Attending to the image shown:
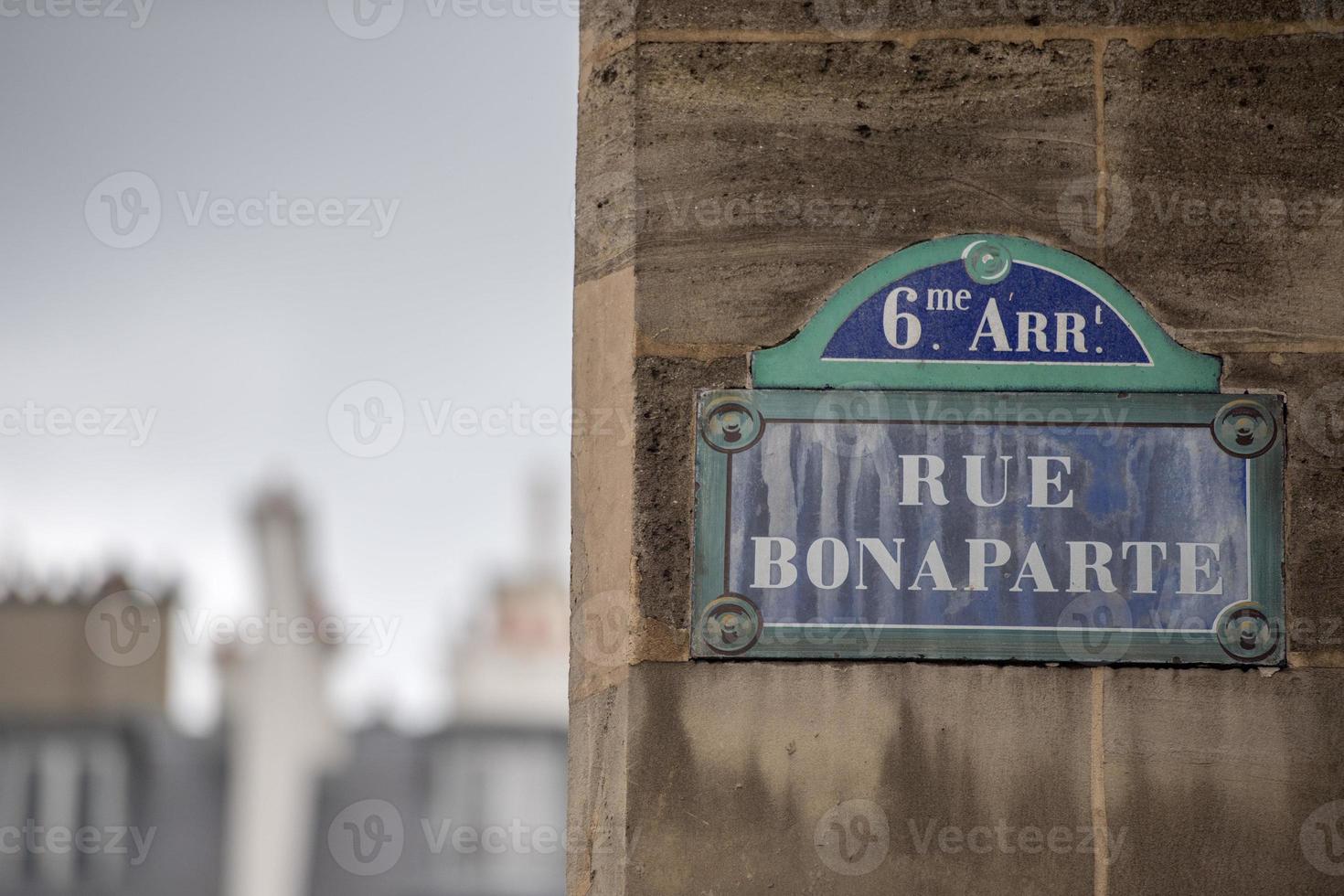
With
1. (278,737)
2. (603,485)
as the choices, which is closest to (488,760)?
(278,737)

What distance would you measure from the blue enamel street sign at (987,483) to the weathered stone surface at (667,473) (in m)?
0.02

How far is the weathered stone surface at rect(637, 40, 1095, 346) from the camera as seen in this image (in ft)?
9.44

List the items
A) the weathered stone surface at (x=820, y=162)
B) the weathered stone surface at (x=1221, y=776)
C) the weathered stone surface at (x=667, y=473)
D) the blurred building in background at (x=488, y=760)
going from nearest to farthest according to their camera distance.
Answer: the weathered stone surface at (x=1221, y=776), the weathered stone surface at (x=667, y=473), the weathered stone surface at (x=820, y=162), the blurred building in background at (x=488, y=760)

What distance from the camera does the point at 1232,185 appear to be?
9.50 feet

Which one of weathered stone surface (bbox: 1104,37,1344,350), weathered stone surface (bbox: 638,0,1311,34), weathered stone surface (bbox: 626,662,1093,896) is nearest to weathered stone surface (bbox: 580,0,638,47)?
weathered stone surface (bbox: 638,0,1311,34)

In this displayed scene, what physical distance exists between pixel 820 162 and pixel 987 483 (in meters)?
0.56

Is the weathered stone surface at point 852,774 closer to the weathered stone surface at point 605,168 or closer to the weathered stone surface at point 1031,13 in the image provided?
the weathered stone surface at point 605,168

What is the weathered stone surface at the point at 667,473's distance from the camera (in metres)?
2.77

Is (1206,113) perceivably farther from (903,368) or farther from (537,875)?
(537,875)

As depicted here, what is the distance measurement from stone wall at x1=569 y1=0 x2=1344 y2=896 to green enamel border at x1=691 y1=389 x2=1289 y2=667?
2 centimetres

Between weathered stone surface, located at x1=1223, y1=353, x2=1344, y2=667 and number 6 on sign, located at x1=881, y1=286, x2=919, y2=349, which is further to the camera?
number 6 on sign, located at x1=881, y1=286, x2=919, y2=349

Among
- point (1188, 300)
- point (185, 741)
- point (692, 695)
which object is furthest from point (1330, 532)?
point (185, 741)

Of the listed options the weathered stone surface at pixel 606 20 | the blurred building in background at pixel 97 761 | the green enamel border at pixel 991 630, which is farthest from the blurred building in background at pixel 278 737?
the green enamel border at pixel 991 630

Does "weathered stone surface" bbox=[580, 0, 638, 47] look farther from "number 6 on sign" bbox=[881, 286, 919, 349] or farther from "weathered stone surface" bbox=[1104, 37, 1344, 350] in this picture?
"weathered stone surface" bbox=[1104, 37, 1344, 350]
